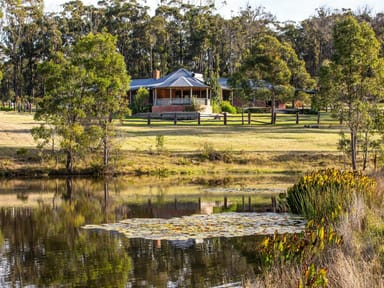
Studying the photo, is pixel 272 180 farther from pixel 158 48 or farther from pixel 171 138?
pixel 158 48

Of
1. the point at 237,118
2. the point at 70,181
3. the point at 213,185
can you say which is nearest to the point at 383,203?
the point at 213,185

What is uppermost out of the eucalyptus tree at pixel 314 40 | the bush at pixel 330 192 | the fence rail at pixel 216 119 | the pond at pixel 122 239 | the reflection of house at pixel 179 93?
the eucalyptus tree at pixel 314 40

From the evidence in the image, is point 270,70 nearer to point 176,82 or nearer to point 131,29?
point 176,82

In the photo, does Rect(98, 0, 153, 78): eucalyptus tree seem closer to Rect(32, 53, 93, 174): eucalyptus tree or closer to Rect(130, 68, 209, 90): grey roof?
Rect(130, 68, 209, 90): grey roof

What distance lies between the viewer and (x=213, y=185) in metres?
32.5

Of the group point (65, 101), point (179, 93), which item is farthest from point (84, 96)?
point (179, 93)

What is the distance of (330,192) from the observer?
18.5 m

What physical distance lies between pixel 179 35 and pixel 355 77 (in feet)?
237

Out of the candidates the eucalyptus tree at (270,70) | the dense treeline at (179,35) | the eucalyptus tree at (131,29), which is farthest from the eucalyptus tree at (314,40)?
the eucalyptus tree at (270,70)

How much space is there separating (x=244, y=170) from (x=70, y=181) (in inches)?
386

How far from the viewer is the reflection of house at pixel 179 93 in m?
70.9

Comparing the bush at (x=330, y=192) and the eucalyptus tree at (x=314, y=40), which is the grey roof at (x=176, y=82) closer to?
the eucalyptus tree at (x=314, y=40)

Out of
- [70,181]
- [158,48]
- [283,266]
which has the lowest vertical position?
[70,181]

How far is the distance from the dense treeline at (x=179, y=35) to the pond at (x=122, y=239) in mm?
72786
